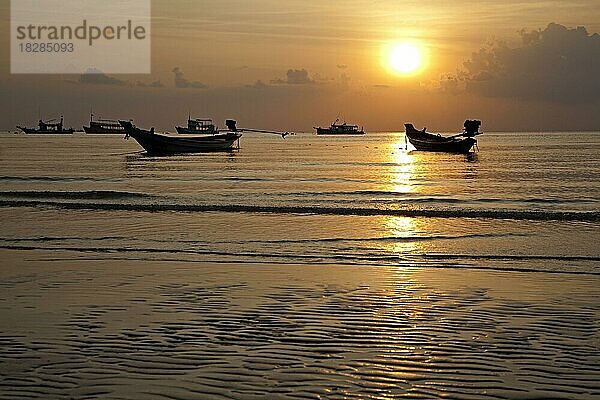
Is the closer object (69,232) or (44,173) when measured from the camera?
(69,232)

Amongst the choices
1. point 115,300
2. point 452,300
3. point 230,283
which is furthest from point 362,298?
point 115,300

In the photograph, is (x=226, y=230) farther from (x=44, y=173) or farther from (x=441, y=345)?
(x=44, y=173)

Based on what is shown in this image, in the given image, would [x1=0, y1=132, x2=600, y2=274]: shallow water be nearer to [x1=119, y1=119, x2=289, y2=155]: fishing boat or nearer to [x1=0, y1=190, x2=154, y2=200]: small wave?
[x1=0, y1=190, x2=154, y2=200]: small wave

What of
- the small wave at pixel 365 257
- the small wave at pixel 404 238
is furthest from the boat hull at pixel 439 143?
the small wave at pixel 365 257

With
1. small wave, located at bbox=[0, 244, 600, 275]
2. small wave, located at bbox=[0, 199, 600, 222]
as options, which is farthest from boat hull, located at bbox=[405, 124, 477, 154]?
small wave, located at bbox=[0, 244, 600, 275]

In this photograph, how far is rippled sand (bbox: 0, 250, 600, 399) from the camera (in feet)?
20.0

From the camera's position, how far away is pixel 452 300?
31.9 feet

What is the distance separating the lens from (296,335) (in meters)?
7.75

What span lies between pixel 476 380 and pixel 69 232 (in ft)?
47.6

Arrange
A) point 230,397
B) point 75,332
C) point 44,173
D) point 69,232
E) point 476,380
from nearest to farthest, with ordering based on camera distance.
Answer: point 230,397 < point 476,380 < point 75,332 < point 69,232 < point 44,173

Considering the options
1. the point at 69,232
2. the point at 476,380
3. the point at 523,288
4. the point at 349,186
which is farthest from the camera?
the point at 349,186

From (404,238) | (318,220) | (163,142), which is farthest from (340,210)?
(163,142)

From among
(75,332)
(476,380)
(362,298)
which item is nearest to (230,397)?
(476,380)

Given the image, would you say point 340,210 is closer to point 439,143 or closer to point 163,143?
point 163,143
